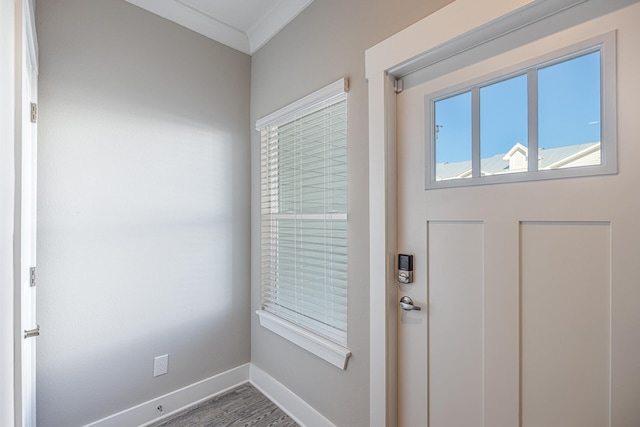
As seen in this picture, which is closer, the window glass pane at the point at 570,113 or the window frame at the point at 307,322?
the window glass pane at the point at 570,113

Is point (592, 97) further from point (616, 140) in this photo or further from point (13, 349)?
point (13, 349)

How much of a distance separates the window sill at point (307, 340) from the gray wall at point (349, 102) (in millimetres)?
53

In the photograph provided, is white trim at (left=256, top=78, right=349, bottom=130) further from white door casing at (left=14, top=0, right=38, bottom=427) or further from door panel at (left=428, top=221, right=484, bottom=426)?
white door casing at (left=14, top=0, right=38, bottom=427)

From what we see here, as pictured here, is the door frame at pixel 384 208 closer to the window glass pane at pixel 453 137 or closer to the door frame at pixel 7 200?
the window glass pane at pixel 453 137

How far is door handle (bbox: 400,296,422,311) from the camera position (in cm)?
131

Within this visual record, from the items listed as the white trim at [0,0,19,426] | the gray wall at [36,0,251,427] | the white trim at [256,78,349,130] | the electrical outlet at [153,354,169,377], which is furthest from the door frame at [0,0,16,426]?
the white trim at [256,78,349,130]

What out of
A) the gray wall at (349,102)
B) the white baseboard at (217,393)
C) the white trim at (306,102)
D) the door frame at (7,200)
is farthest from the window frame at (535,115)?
the white baseboard at (217,393)

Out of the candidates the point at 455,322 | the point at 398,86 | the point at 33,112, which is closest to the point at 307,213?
the point at 398,86

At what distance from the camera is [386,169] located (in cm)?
134

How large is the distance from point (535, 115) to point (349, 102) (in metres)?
0.83

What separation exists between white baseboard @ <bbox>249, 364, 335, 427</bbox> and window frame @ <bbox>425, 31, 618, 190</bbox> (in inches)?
58.1

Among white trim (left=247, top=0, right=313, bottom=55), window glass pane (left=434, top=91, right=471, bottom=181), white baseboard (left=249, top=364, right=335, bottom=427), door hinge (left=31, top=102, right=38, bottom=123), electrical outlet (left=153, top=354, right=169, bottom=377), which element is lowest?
white baseboard (left=249, top=364, right=335, bottom=427)

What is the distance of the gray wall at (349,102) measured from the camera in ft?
4.66

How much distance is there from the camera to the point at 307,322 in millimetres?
1806
